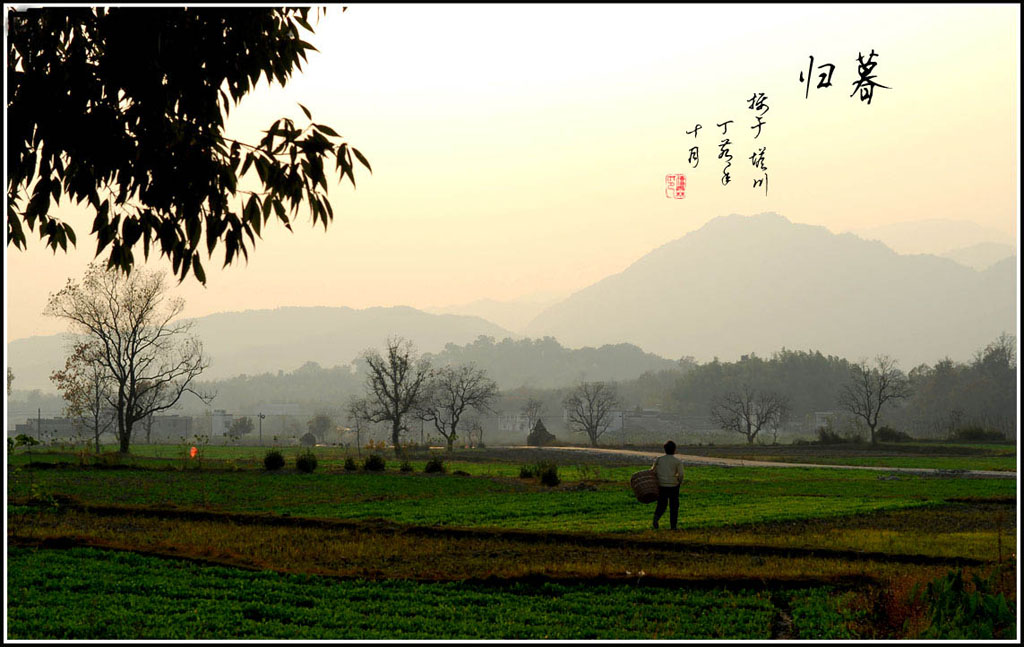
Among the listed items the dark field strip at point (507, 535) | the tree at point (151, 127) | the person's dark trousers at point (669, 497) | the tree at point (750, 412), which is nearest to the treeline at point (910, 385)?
the tree at point (750, 412)

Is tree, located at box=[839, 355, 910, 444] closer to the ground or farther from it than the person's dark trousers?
farther from it

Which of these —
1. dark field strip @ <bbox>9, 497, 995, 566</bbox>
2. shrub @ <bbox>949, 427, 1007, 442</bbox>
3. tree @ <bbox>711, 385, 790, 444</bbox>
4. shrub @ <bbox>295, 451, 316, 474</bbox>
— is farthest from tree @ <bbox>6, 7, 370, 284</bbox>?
tree @ <bbox>711, 385, 790, 444</bbox>

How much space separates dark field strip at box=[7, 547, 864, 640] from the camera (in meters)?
10.5

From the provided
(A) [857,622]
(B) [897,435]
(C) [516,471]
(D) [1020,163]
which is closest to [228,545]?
(A) [857,622]

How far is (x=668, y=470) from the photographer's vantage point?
2086cm

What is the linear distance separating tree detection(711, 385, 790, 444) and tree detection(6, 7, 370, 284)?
358ft

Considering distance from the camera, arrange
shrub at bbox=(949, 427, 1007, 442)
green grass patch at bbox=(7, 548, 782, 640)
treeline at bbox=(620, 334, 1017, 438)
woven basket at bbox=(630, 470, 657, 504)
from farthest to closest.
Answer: treeline at bbox=(620, 334, 1017, 438) → shrub at bbox=(949, 427, 1007, 442) → woven basket at bbox=(630, 470, 657, 504) → green grass patch at bbox=(7, 548, 782, 640)

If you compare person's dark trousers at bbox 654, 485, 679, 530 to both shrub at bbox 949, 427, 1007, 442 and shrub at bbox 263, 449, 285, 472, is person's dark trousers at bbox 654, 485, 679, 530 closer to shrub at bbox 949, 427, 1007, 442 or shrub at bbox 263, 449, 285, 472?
shrub at bbox 263, 449, 285, 472

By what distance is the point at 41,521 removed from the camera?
2225cm

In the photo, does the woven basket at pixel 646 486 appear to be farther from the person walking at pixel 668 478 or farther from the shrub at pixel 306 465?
the shrub at pixel 306 465

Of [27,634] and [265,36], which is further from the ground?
[265,36]

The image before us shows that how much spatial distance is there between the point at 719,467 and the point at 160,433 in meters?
123

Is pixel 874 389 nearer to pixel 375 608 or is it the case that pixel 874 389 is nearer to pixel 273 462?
pixel 273 462

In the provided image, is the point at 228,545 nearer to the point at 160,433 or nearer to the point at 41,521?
the point at 41,521
